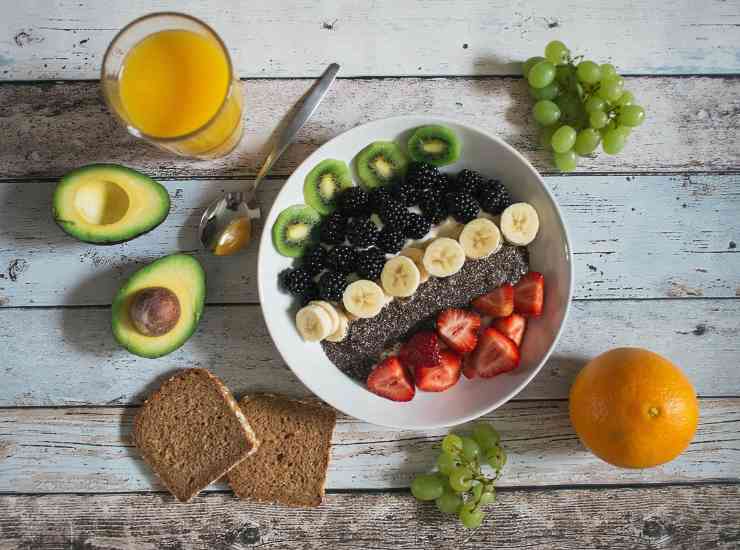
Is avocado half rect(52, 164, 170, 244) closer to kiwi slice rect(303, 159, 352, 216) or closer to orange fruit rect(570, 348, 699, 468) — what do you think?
kiwi slice rect(303, 159, 352, 216)

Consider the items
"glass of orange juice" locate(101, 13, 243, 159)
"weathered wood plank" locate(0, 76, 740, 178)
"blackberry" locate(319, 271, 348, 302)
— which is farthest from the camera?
"weathered wood plank" locate(0, 76, 740, 178)

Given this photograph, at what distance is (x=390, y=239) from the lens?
4.55ft

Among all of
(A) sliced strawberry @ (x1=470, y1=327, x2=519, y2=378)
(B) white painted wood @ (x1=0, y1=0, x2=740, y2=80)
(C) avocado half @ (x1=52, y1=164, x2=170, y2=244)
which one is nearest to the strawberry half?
(A) sliced strawberry @ (x1=470, y1=327, x2=519, y2=378)

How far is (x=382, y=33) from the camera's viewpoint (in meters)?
1.50

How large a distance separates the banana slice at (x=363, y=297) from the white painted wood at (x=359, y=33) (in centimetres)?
51

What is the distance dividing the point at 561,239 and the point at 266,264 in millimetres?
647

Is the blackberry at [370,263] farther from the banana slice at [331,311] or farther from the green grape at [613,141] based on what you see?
the green grape at [613,141]

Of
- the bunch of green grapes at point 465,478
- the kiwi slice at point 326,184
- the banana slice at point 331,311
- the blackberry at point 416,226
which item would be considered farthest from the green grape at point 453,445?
the kiwi slice at point 326,184

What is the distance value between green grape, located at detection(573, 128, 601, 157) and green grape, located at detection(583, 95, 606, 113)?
0.05 metres

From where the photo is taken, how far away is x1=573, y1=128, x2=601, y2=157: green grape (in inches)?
55.9

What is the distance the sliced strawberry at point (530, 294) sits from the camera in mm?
1418

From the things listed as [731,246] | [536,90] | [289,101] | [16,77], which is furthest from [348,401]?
[16,77]

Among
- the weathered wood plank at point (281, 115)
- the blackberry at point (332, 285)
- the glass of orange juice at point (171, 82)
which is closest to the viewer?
the glass of orange juice at point (171, 82)

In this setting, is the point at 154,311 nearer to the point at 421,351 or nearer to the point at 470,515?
the point at 421,351
